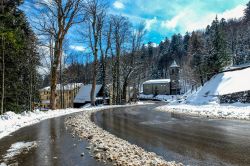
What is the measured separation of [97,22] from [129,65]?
13514mm

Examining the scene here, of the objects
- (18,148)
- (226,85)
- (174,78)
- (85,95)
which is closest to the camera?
(18,148)

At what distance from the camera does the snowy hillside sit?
28891 millimetres

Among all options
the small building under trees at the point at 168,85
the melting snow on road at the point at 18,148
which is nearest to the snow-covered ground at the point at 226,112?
the melting snow on road at the point at 18,148

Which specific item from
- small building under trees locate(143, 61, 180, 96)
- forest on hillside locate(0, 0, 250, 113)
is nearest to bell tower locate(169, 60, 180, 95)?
small building under trees locate(143, 61, 180, 96)

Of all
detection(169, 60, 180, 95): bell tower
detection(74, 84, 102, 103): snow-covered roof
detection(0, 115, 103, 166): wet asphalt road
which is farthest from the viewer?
detection(169, 60, 180, 95): bell tower

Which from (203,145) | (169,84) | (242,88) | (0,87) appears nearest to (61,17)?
(0,87)

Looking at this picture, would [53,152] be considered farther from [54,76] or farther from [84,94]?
[84,94]

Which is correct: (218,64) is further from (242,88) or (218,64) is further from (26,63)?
(26,63)

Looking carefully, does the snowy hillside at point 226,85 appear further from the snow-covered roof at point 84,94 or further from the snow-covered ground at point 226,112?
the snow-covered roof at point 84,94

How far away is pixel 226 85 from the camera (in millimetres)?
31719

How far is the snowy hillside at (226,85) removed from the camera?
28891 mm

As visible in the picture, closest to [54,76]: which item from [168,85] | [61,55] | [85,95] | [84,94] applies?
[61,55]

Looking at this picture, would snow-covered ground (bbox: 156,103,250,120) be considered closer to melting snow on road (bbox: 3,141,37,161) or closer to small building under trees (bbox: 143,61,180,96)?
melting snow on road (bbox: 3,141,37,161)

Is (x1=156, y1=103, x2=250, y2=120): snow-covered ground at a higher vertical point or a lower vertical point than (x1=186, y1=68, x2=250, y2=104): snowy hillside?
lower
